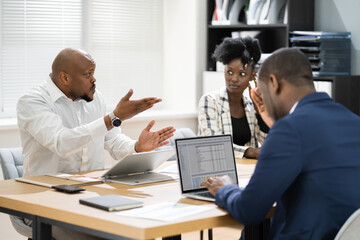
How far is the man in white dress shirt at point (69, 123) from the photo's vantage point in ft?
9.95

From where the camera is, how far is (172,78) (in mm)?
5676

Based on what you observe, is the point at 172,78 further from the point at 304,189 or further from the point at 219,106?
the point at 304,189

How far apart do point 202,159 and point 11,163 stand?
122 centimetres

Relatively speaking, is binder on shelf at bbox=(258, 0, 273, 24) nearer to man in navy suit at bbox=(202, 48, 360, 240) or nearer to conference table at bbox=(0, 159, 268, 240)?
conference table at bbox=(0, 159, 268, 240)

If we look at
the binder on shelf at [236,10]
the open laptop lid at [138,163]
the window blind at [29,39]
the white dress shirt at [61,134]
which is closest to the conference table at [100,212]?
the open laptop lid at [138,163]

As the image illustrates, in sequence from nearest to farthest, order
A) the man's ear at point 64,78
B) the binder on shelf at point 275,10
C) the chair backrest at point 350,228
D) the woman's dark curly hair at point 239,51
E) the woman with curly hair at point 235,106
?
1. the chair backrest at point 350,228
2. the man's ear at point 64,78
3. the woman with curly hair at point 235,106
4. the woman's dark curly hair at point 239,51
5. the binder on shelf at point 275,10

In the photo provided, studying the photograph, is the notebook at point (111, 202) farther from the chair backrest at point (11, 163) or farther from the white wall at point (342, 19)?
the white wall at point (342, 19)

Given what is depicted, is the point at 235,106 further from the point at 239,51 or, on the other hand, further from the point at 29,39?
the point at 29,39

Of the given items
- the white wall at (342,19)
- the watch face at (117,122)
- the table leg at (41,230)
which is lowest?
the table leg at (41,230)

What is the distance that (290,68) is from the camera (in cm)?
217

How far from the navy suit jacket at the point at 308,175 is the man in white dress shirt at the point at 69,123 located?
40.5 inches

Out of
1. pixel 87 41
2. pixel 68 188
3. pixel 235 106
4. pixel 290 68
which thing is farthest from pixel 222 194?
pixel 87 41

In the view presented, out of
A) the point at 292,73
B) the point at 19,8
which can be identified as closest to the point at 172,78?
the point at 19,8

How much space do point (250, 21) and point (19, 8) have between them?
1881mm
